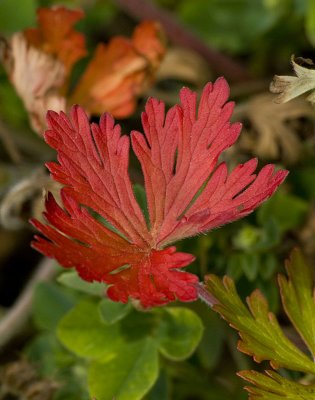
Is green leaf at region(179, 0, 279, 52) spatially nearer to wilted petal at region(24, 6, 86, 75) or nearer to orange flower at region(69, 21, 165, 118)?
orange flower at region(69, 21, 165, 118)

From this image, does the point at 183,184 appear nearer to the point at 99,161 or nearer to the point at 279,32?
the point at 99,161

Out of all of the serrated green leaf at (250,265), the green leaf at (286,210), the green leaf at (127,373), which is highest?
the green leaf at (127,373)

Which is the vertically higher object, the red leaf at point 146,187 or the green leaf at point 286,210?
the red leaf at point 146,187

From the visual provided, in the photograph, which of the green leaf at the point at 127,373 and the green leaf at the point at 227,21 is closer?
the green leaf at the point at 127,373

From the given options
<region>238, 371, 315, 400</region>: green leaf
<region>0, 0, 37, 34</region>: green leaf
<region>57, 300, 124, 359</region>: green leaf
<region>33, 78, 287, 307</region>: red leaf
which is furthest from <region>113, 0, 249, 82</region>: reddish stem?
<region>238, 371, 315, 400</region>: green leaf

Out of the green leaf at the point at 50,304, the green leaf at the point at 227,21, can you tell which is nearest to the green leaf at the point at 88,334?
the green leaf at the point at 50,304

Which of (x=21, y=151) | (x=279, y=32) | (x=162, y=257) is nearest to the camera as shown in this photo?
(x=162, y=257)

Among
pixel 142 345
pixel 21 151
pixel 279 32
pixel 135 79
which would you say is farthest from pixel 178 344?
pixel 279 32

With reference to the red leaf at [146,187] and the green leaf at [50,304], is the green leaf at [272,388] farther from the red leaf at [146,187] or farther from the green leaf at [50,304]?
the green leaf at [50,304]
